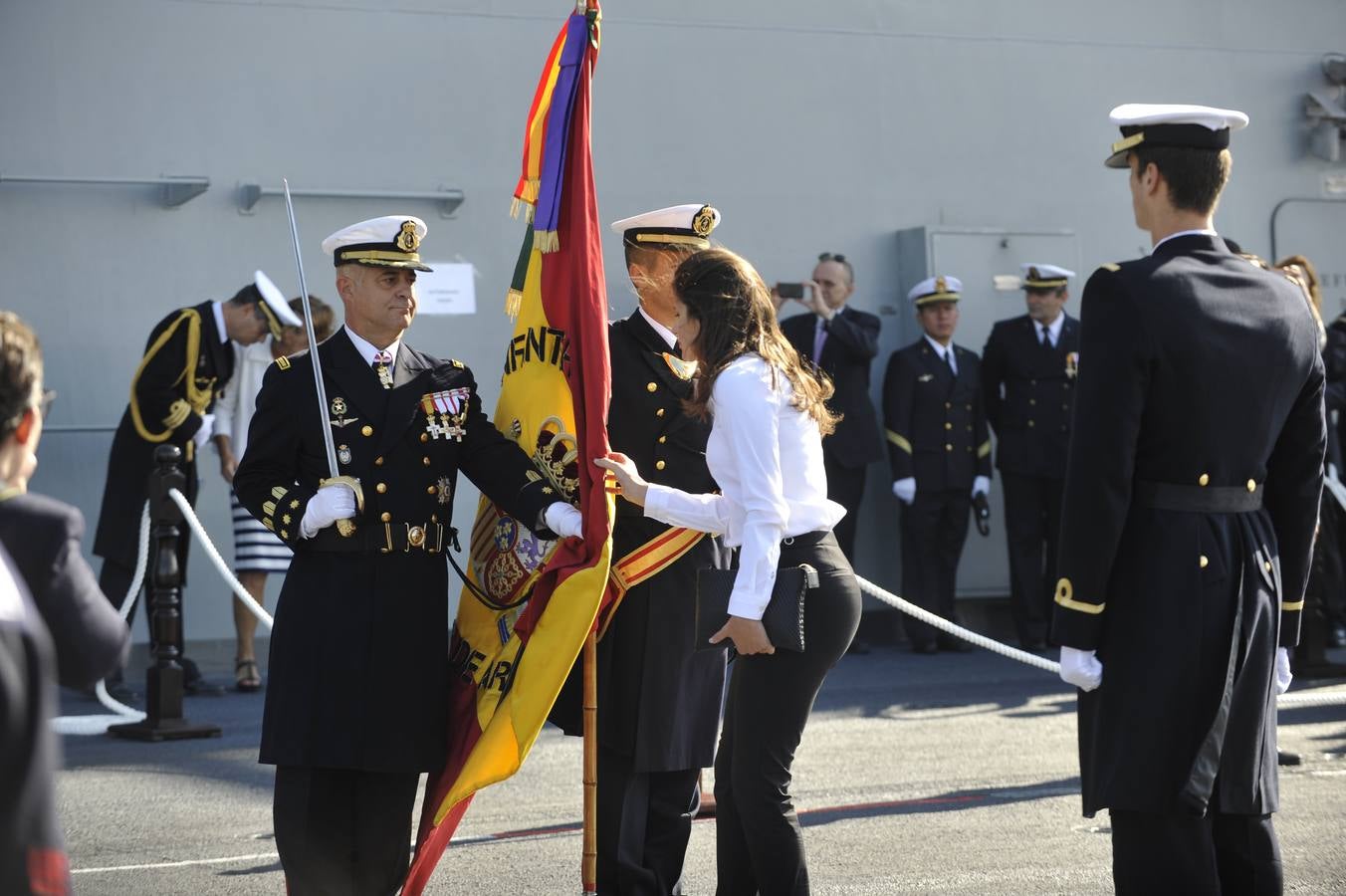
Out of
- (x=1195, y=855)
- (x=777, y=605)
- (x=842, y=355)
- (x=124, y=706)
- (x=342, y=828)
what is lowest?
(x=124, y=706)

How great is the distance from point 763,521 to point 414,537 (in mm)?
996

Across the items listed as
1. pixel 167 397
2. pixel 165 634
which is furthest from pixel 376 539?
pixel 167 397

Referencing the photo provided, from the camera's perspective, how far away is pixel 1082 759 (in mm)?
3744

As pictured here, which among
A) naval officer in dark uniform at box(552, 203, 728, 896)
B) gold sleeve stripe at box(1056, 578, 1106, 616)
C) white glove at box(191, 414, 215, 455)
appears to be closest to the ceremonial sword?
naval officer in dark uniform at box(552, 203, 728, 896)

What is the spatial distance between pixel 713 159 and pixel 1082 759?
772 cm

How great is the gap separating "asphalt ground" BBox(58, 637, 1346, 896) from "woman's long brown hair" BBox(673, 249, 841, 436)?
1.80 meters

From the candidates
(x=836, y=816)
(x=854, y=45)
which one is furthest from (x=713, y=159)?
(x=836, y=816)

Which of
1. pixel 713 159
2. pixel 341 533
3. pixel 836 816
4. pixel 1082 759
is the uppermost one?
pixel 713 159

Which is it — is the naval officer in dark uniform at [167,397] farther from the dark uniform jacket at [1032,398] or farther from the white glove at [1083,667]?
the white glove at [1083,667]

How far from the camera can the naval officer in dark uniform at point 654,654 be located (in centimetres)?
455

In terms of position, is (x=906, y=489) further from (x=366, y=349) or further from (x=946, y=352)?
(x=366, y=349)

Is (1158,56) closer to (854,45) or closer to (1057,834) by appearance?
(854,45)

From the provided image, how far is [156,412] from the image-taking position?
28.4 feet

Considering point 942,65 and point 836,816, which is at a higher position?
point 942,65
